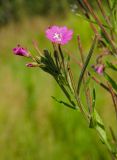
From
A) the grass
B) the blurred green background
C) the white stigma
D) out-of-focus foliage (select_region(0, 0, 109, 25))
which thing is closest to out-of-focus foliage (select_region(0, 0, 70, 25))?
out-of-focus foliage (select_region(0, 0, 109, 25))

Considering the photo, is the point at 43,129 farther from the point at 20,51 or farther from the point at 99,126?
the point at 20,51

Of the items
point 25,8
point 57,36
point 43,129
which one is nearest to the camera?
point 57,36

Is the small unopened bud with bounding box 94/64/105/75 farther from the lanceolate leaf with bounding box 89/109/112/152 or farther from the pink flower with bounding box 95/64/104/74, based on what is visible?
the lanceolate leaf with bounding box 89/109/112/152

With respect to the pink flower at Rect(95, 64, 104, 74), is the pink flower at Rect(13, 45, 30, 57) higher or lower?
higher

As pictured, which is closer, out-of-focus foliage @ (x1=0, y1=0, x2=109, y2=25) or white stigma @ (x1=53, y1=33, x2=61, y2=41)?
white stigma @ (x1=53, y1=33, x2=61, y2=41)

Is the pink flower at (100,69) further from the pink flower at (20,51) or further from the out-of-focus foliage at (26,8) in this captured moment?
the out-of-focus foliage at (26,8)

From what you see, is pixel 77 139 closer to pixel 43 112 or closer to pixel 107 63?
pixel 43 112

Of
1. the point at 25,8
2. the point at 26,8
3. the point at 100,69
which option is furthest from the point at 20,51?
the point at 26,8

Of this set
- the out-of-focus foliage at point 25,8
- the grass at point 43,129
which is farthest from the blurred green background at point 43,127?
the out-of-focus foliage at point 25,8
